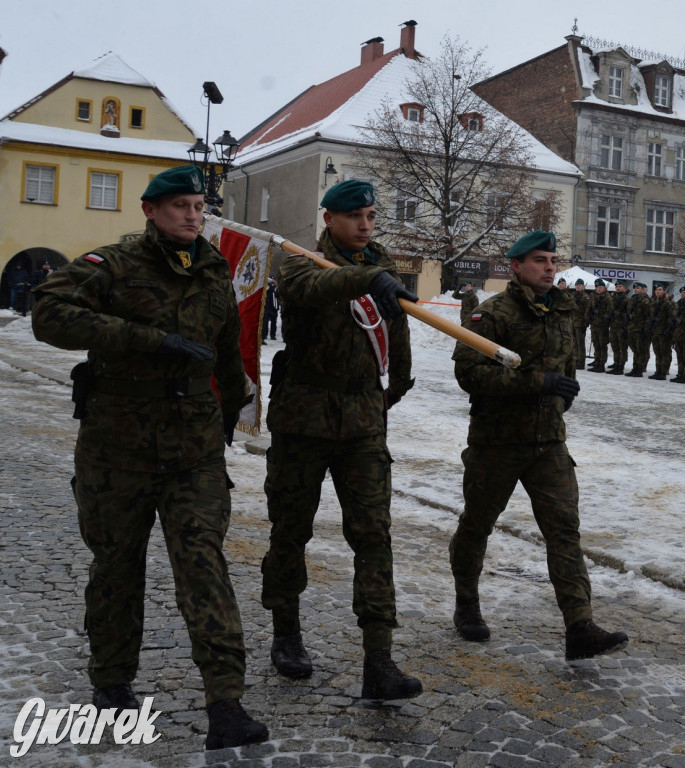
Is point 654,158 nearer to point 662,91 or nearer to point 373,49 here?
point 662,91

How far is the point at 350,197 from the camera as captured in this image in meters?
4.05

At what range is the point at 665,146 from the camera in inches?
1865

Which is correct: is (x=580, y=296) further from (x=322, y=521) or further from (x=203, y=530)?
(x=203, y=530)

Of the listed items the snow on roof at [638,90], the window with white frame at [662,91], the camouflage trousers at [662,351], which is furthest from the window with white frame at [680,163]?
the camouflage trousers at [662,351]

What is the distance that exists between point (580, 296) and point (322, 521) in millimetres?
17047

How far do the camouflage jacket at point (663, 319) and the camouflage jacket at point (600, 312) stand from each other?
1398mm

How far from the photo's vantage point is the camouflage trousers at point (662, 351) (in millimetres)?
20359

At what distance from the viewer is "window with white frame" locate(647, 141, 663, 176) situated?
46875 millimetres

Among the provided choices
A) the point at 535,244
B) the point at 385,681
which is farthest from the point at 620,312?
the point at 385,681

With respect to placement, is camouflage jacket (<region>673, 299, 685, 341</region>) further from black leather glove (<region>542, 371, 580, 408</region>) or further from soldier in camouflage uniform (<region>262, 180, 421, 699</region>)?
soldier in camouflage uniform (<region>262, 180, 421, 699</region>)

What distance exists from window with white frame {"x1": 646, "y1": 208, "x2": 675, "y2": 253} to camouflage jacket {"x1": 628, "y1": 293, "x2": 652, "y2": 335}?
27392 millimetres

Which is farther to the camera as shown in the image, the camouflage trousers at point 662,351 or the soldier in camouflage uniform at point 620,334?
the soldier in camouflage uniform at point 620,334

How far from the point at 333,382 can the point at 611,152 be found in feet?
148

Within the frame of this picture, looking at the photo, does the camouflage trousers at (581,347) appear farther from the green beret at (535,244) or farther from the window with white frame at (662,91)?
the window with white frame at (662,91)
